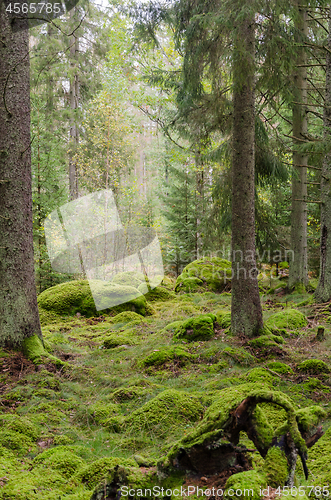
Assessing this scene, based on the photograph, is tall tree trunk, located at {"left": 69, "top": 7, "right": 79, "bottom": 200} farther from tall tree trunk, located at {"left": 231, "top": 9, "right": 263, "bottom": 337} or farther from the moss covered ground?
tall tree trunk, located at {"left": 231, "top": 9, "right": 263, "bottom": 337}

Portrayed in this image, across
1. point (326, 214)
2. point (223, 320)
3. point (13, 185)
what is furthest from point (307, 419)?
point (326, 214)

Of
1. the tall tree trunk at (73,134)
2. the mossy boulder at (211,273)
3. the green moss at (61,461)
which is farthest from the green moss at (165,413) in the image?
the tall tree trunk at (73,134)

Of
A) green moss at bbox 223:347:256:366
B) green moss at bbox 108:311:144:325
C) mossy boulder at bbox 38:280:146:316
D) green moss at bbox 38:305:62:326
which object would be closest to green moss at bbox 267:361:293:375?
green moss at bbox 223:347:256:366

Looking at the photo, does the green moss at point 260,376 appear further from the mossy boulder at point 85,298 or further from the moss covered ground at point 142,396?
the mossy boulder at point 85,298

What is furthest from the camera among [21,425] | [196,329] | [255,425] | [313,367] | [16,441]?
[196,329]

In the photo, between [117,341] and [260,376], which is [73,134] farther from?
[260,376]

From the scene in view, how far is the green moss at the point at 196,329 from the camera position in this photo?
20.4ft

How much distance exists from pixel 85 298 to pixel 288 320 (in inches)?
211

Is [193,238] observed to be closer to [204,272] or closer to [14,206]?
Result: [204,272]

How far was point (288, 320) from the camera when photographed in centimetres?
677

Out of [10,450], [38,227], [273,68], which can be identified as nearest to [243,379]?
[10,450]

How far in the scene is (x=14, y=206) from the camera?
192 inches

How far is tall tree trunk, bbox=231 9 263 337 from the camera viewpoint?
5.63 metres

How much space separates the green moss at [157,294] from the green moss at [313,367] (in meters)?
6.34
